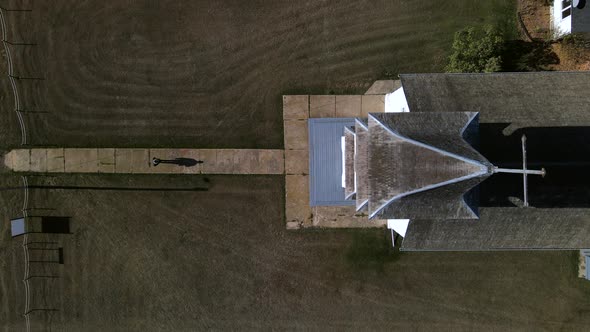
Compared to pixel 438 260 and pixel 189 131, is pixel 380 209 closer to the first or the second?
pixel 438 260

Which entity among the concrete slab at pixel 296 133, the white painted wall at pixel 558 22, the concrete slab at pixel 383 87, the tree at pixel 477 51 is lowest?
the concrete slab at pixel 296 133

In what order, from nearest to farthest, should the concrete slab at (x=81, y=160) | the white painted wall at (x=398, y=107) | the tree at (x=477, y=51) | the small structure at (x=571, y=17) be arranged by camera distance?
1. the white painted wall at (x=398, y=107)
2. the tree at (x=477, y=51)
3. the small structure at (x=571, y=17)
4. the concrete slab at (x=81, y=160)

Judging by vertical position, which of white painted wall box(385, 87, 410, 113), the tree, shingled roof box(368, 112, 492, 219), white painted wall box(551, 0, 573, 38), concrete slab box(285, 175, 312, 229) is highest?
white painted wall box(551, 0, 573, 38)

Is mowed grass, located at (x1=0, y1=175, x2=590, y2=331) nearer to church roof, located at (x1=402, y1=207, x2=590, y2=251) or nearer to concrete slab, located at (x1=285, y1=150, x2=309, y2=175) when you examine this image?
concrete slab, located at (x1=285, y1=150, x2=309, y2=175)

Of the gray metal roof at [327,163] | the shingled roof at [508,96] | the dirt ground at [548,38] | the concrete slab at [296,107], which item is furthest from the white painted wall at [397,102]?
the dirt ground at [548,38]

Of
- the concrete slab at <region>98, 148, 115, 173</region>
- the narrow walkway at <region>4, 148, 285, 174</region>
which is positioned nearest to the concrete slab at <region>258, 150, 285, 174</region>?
the narrow walkway at <region>4, 148, 285, 174</region>

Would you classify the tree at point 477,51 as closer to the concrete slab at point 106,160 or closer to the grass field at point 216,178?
the grass field at point 216,178
